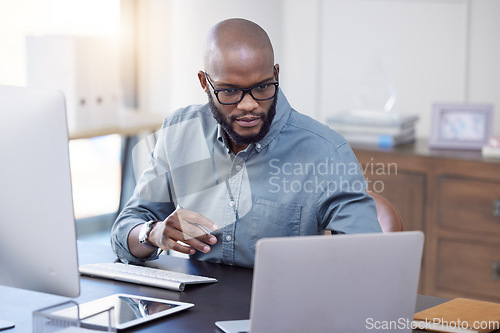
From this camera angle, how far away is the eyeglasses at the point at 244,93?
1723mm

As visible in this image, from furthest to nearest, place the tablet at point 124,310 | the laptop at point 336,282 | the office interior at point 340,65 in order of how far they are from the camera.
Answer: the office interior at point 340,65, the tablet at point 124,310, the laptop at point 336,282

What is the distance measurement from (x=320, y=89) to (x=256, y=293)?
2.88 meters

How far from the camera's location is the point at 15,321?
1415 millimetres

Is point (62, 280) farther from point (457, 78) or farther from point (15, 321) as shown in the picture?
point (457, 78)

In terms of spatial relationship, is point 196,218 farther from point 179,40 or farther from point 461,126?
point 179,40

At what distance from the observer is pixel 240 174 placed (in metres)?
1.88

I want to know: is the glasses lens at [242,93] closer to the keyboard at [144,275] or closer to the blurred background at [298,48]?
the keyboard at [144,275]

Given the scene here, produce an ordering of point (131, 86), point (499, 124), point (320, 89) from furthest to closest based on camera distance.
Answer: point (131, 86)
point (320, 89)
point (499, 124)

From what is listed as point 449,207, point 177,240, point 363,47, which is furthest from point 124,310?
point 363,47

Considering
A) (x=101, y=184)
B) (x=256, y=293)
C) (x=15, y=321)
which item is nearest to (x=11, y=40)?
(x=101, y=184)

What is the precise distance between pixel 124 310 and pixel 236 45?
0.69 meters

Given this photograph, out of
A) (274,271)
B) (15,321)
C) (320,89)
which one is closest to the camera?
(274,271)

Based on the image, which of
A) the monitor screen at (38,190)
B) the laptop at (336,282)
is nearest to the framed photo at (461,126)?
the laptop at (336,282)

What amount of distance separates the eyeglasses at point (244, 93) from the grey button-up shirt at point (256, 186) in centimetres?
12
